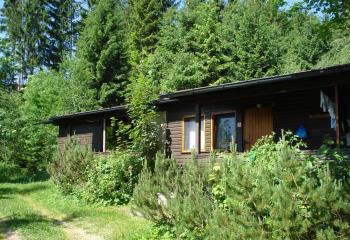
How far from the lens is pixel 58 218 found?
13148 millimetres

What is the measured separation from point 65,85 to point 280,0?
24788 millimetres

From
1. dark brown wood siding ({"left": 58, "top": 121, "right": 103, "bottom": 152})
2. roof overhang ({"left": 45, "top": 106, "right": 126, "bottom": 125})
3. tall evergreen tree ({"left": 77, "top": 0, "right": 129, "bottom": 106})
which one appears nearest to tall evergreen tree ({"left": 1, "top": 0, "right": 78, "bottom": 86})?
tall evergreen tree ({"left": 77, "top": 0, "right": 129, "bottom": 106})

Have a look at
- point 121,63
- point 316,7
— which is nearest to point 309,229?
point 316,7

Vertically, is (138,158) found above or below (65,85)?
below

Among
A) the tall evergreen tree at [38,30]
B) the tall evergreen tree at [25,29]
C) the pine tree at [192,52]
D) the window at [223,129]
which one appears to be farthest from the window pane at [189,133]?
the tall evergreen tree at [25,29]

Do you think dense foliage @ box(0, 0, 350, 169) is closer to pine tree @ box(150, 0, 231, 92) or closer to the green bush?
pine tree @ box(150, 0, 231, 92)

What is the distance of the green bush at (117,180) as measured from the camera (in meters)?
14.7

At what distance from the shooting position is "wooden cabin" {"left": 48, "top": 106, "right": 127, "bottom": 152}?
2062 centimetres

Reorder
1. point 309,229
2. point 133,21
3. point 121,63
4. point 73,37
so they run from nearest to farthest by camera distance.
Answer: point 309,229, point 121,63, point 133,21, point 73,37

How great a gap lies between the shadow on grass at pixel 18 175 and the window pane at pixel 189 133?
889cm

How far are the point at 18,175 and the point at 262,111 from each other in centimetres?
1496

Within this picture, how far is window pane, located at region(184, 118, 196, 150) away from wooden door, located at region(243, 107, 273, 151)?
2123mm

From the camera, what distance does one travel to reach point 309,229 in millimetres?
6523

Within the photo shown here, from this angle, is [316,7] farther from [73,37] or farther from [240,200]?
[73,37]
